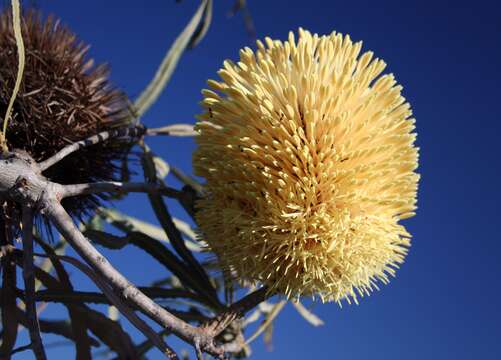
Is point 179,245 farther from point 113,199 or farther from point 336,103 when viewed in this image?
point 336,103

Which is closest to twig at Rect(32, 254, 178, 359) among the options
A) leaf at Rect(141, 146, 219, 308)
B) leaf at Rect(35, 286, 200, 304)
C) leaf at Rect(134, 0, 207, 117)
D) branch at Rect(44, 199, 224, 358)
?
branch at Rect(44, 199, 224, 358)

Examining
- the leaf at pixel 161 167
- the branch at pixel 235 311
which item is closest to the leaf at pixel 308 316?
the leaf at pixel 161 167

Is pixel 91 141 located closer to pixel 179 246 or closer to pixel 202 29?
pixel 179 246

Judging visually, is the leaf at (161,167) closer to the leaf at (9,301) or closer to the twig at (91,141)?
the twig at (91,141)

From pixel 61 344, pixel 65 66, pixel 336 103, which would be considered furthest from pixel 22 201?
pixel 61 344

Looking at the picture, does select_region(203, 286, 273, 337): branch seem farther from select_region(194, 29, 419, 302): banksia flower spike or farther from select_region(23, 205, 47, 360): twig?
select_region(23, 205, 47, 360): twig

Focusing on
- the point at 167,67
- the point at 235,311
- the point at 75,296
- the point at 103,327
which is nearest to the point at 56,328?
the point at 103,327
